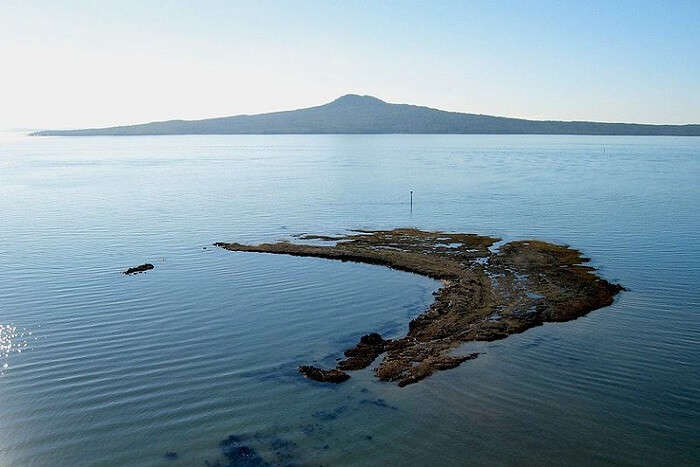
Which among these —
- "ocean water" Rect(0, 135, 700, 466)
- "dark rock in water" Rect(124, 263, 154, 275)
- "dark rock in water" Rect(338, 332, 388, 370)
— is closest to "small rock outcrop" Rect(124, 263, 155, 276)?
"dark rock in water" Rect(124, 263, 154, 275)

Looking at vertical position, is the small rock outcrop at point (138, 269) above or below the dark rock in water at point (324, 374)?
below

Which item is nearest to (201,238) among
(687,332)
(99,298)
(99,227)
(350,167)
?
(99,227)

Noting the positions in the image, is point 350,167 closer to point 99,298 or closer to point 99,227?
point 99,227

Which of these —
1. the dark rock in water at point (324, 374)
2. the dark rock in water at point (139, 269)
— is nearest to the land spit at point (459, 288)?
the dark rock in water at point (324, 374)

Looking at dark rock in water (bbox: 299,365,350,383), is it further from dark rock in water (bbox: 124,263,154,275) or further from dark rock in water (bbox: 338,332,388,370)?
dark rock in water (bbox: 124,263,154,275)

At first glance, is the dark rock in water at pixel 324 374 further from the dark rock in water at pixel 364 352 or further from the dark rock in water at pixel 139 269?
the dark rock in water at pixel 139 269

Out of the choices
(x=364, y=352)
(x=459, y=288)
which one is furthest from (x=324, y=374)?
(x=459, y=288)
